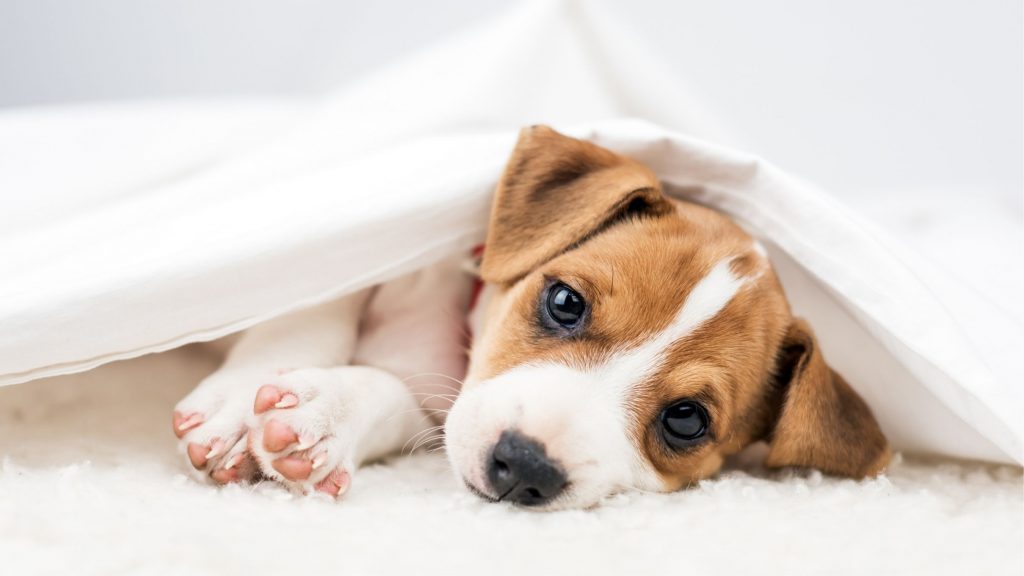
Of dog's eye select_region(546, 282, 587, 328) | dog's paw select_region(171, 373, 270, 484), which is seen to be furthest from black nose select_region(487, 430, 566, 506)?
dog's paw select_region(171, 373, 270, 484)

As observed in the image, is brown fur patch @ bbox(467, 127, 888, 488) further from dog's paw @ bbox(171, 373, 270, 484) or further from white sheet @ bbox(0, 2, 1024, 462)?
dog's paw @ bbox(171, 373, 270, 484)

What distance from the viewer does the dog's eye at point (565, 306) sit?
1858mm

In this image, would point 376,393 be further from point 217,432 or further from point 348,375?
point 217,432

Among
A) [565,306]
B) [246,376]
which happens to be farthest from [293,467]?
[565,306]

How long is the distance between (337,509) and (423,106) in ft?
4.75

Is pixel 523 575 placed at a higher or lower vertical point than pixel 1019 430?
lower

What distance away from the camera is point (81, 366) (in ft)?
5.41

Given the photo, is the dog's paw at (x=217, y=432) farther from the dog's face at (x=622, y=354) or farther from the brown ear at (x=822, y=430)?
the brown ear at (x=822, y=430)

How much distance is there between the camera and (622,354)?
5.82 ft

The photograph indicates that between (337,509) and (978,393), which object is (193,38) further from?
(978,393)

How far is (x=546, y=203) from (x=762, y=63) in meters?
2.76

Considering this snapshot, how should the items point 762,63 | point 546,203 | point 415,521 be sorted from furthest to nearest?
point 762,63
point 546,203
point 415,521

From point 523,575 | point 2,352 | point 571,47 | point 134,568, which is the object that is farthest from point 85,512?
point 571,47

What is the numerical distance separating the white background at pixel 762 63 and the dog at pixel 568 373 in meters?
1.73
